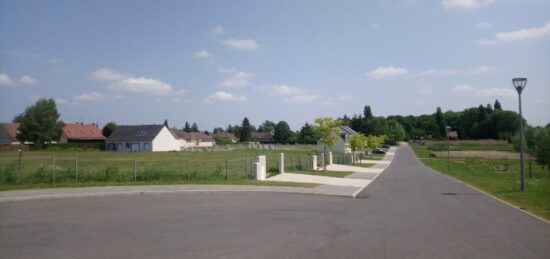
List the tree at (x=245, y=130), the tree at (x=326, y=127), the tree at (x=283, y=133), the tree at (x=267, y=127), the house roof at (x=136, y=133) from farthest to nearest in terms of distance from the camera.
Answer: the tree at (x=267, y=127)
the tree at (x=245, y=130)
the tree at (x=283, y=133)
the house roof at (x=136, y=133)
the tree at (x=326, y=127)

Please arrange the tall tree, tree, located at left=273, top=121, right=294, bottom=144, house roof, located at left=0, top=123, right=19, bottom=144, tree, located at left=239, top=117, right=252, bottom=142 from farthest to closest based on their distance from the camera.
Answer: the tall tree → tree, located at left=239, top=117, right=252, bottom=142 → tree, located at left=273, top=121, right=294, bottom=144 → house roof, located at left=0, top=123, right=19, bottom=144

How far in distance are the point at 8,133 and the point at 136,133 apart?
2749 cm

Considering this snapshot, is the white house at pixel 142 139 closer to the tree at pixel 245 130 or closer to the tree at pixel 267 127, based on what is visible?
the tree at pixel 245 130

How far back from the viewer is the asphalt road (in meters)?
7.74

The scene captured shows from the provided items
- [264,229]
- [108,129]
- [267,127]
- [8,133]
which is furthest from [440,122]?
[264,229]

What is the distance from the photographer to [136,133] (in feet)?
269

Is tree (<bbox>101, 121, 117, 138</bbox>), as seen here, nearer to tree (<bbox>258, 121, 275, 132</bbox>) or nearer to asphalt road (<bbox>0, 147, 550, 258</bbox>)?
tree (<bbox>258, 121, 275, 132</bbox>)

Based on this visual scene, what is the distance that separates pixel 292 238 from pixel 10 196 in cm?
1171

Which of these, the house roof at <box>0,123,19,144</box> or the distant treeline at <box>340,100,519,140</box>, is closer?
the house roof at <box>0,123,19,144</box>

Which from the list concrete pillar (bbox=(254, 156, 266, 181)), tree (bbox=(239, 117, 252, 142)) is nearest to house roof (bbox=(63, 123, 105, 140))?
tree (bbox=(239, 117, 252, 142))

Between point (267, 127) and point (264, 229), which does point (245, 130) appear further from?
point (264, 229)

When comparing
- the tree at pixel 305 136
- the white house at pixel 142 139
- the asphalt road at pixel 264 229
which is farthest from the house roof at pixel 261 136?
the asphalt road at pixel 264 229

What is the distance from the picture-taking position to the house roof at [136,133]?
79625 millimetres

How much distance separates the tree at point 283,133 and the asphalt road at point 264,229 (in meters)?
115
